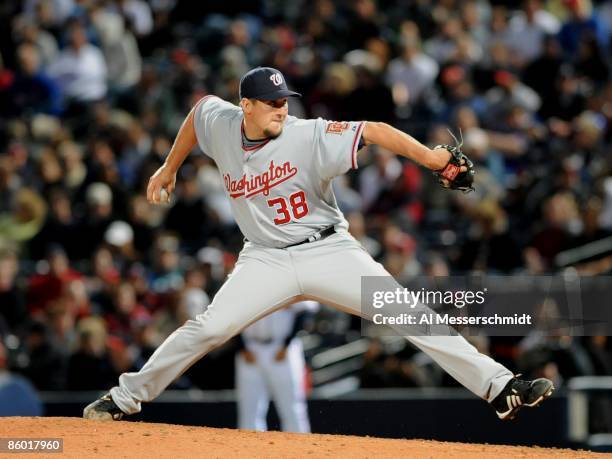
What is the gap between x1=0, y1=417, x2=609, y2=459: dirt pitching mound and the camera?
5.93 m

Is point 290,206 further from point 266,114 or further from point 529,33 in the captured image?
point 529,33

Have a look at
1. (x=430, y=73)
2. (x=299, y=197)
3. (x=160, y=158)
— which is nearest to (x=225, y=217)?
(x=160, y=158)

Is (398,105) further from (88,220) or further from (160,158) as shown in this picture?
(88,220)

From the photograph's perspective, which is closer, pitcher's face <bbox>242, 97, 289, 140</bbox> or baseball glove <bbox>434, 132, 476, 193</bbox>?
baseball glove <bbox>434, 132, 476, 193</bbox>

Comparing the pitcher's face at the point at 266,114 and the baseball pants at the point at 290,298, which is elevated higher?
the pitcher's face at the point at 266,114

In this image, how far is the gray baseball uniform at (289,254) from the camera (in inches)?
244

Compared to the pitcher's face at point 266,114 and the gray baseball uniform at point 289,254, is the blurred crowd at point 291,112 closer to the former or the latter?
the gray baseball uniform at point 289,254

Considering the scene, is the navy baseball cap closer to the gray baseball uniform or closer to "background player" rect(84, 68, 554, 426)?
"background player" rect(84, 68, 554, 426)

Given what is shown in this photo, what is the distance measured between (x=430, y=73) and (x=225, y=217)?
276 cm

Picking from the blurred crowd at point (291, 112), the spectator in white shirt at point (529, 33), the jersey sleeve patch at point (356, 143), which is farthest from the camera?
the spectator in white shirt at point (529, 33)

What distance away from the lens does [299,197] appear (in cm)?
634

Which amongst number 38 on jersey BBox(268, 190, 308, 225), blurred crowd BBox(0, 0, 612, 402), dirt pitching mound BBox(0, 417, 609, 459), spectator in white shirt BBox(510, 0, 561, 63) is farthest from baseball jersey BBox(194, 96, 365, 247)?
spectator in white shirt BBox(510, 0, 561, 63)

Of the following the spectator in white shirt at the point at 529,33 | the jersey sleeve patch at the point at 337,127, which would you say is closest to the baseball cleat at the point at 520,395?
the jersey sleeve patch at the point at 337,127

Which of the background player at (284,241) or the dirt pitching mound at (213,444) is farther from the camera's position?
the background player at (284,241)
